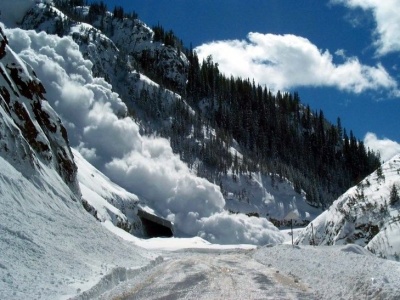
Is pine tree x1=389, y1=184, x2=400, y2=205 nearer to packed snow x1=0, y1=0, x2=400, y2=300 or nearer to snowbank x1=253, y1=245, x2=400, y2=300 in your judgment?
packed snow x1=0, y1=0, x2=400, y2=300

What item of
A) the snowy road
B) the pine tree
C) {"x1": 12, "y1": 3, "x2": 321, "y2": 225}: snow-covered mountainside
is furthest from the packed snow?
{"x1": 12, "y1": 3, "x2": 321, "y2": 225}: snow-covered mountainside

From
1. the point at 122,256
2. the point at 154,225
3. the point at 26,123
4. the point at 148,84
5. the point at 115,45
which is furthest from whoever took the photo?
the point at 115,45

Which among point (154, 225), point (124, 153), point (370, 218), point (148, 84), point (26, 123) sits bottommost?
point (154, 225)

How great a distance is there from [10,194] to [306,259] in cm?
1248

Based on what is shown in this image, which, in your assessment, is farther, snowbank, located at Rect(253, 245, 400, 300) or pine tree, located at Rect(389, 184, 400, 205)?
pine tree, located at Rect(389, 184, 400, 205)

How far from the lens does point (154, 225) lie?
55.7 metres

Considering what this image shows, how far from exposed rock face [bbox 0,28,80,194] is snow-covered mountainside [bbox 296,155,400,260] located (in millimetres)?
18079

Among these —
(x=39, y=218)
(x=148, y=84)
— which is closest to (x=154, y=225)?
(x=39, y=218)

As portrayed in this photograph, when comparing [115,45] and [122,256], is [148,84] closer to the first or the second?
[115,45]

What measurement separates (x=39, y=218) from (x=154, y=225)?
126ft

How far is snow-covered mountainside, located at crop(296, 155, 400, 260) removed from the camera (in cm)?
2331

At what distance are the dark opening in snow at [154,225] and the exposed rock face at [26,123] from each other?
69.3 ft

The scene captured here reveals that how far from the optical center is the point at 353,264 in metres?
15.2

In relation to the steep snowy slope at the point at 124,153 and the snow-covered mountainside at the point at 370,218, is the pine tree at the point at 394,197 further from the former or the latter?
the steep snowy slope at the point at 124,153
